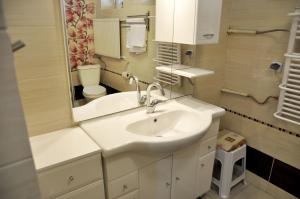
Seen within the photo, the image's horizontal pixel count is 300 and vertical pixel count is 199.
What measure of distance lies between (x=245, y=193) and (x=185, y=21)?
1.57m

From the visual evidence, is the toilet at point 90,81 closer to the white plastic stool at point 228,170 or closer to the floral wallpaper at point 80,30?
the floral wallpaper at point 80,30

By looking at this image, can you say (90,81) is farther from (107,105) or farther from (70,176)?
(70,176)

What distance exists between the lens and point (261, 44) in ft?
5.73

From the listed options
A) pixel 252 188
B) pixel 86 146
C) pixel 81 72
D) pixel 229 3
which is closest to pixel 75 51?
pixel 81 72

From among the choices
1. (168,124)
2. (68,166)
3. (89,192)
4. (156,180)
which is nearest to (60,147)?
(68,166)

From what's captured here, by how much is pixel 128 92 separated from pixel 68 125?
1.54 feet

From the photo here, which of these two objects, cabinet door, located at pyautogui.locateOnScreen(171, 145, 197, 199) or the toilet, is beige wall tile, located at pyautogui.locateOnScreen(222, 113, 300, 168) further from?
the toilet

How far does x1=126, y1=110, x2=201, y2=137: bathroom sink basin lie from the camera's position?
1458mm

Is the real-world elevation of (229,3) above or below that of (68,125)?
above

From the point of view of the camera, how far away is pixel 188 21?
4.90 ft

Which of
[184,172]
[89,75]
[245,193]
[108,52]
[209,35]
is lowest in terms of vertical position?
[245,193]

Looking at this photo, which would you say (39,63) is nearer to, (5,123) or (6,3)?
(6,3)

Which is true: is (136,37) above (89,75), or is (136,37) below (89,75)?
above

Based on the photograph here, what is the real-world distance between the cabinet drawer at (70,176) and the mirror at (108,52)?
1.12ft
